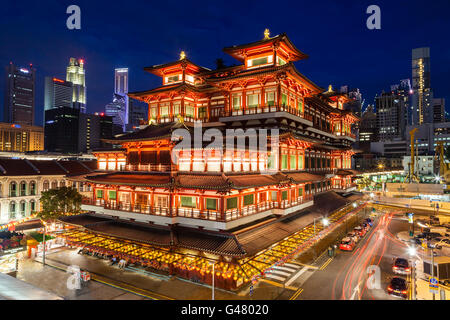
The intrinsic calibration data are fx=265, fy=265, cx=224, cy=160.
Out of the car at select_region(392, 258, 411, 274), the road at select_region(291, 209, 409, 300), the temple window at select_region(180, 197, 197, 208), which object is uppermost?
the temple window at select_region(180, 197, 197, 208)

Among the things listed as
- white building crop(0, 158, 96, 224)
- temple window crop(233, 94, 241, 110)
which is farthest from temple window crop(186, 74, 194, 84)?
white building crop(0, 158, 96, 224)

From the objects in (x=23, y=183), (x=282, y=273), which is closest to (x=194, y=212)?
(x=282, y=273)

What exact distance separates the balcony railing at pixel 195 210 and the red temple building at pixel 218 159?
10 centimetres

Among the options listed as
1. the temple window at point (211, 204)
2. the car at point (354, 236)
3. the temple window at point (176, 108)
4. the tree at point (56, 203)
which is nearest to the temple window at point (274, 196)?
the temple window at point (211, 204)

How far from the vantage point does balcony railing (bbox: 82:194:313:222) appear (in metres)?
24.3

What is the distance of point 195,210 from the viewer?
2534 centimetres

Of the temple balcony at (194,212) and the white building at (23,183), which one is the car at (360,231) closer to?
the temple balcony at (194,212)

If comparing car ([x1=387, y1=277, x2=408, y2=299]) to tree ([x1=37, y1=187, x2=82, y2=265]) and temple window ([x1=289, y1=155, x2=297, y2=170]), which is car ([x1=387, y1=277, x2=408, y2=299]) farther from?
tree ([x1=37, y1=187, x2=82, y2=265])

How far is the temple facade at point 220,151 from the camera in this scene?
25562 millimetres

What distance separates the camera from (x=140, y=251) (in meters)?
25.9

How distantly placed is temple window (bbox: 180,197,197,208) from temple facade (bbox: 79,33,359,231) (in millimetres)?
126

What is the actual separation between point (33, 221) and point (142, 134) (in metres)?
32.9

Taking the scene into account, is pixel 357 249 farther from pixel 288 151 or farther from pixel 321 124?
pixel 321 124

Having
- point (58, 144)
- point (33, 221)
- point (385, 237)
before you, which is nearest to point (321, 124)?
point (385, 237)
